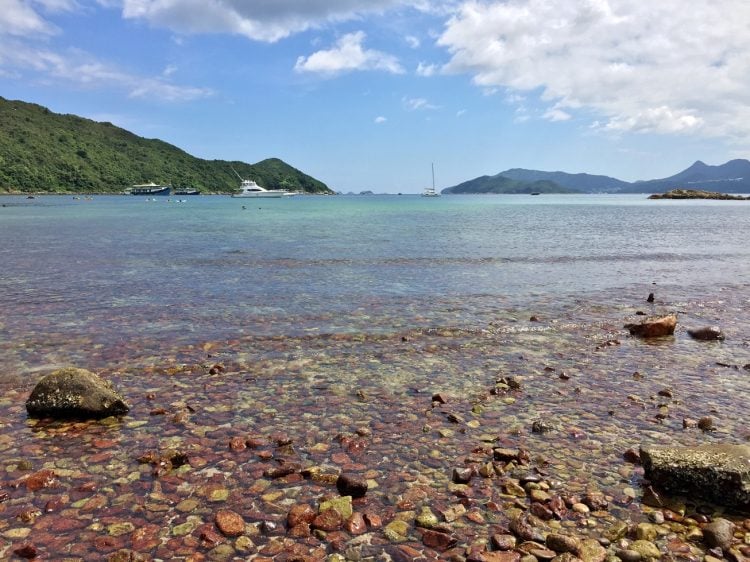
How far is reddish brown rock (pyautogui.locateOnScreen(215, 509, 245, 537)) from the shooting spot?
273 inches

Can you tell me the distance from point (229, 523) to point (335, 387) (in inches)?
228

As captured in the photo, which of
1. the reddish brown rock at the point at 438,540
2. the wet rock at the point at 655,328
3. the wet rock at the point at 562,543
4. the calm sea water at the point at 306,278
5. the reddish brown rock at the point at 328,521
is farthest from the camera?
the calm sea water at the point at 306,278

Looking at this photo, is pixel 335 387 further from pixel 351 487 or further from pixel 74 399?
pixel 74 399

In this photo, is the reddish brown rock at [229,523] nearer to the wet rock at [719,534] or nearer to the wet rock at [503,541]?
the wet rock at [503,541]

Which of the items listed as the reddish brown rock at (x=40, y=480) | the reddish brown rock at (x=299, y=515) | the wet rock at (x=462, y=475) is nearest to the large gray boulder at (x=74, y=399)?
the reddish brown rock at (x=40, y=480)

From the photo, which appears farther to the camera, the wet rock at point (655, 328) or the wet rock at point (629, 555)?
the wet rock at point (655, 328)

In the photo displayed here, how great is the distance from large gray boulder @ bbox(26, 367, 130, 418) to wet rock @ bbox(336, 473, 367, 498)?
5.82 meters

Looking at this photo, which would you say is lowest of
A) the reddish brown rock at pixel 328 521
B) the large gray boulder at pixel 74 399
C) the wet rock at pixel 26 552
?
the reddish brown rock at pixel 328 521

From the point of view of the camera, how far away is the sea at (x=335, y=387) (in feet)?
25.3

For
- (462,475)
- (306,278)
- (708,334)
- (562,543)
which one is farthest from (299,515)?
(306,278)

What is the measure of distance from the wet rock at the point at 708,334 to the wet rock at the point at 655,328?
0.74m

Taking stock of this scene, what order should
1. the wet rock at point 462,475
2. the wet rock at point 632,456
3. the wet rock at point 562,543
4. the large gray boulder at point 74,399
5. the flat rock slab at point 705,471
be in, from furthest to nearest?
the large gray boulder at point 74,399 < the wet rock at point 632,456 < the wet rock at point 462,475 < the flat rock slab at point 705,471 < the wet rock at point 562,543

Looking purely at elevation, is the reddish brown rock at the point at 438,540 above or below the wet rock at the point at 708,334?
above

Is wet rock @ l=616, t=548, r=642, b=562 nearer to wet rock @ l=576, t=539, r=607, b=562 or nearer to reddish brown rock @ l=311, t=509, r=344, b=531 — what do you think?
wet rock @ l=576, t=539, r=607, b=562
